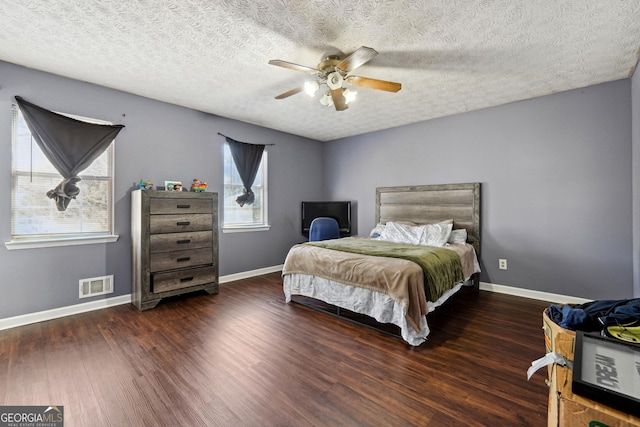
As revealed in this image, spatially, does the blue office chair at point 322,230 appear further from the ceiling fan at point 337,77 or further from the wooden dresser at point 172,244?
the ceiling fan at point 337,77

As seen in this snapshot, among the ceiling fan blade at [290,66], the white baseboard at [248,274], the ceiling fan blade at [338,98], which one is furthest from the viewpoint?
the white baseboard at [248,274]

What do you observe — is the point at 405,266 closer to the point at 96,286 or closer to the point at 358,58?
the point at 358,58

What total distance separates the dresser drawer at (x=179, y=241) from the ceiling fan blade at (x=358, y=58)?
2618 mm

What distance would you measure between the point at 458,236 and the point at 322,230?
1985mm

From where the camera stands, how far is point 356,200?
5336 mm

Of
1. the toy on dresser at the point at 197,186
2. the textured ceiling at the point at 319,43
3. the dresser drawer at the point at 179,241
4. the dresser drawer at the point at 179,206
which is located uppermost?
the textured ceiling at the point at 319,43

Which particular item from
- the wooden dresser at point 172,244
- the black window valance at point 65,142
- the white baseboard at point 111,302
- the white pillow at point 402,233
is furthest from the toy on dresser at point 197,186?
the white pillow at point 402,233

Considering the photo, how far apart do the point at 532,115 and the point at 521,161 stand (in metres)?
0.59

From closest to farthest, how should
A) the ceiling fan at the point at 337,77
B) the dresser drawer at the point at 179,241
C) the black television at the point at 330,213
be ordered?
the ceiling fan at the point at 337,77 → the dresser drawer at the point at 179,241 → the black television at the point at 330,213

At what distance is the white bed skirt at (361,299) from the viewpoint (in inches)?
91.4

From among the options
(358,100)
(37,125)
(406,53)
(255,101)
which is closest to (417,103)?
(358,100)

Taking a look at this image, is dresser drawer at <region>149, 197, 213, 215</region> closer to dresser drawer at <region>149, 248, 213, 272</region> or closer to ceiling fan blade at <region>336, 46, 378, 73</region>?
dresser drawer at <region>149, 248, 213, 272</region>

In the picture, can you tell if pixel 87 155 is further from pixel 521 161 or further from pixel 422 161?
pixel 521 161

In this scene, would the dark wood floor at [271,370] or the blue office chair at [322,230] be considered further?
the blue office chair at [322,230]
